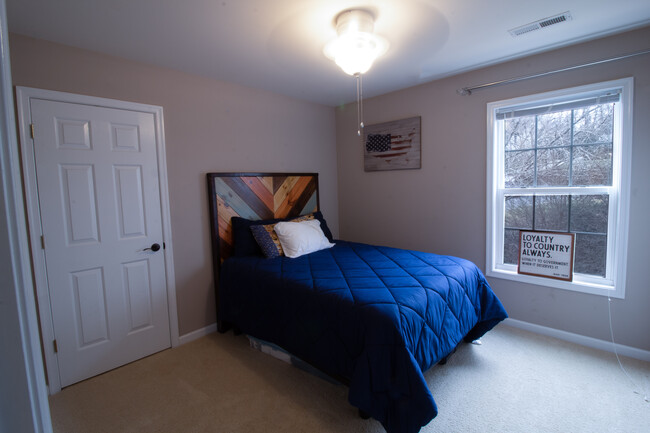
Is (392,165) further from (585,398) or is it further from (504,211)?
(585,398)

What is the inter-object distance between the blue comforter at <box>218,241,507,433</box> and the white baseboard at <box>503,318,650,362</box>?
64 centimetres

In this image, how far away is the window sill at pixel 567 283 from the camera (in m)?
2.49

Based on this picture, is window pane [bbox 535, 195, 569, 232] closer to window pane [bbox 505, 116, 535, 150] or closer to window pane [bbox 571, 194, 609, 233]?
window pane [bbox 571, 194, 609, 233]

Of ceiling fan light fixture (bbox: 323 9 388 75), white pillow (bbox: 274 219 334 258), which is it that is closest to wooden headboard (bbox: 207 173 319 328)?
white pillow (bbox: 274 219 334 258)

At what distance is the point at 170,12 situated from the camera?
1876mm

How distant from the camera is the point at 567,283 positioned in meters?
2.66

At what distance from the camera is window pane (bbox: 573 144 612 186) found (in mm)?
2500

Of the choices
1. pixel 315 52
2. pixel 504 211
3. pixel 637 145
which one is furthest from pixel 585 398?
pixel 315 52

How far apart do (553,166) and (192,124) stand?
320cm

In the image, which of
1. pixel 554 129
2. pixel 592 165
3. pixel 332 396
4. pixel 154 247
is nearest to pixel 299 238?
pixel 154 247

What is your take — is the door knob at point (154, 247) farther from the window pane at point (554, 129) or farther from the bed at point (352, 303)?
the window pane at point (554, 129)

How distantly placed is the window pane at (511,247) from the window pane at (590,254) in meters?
0.44

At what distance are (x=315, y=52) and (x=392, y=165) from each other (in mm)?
1627

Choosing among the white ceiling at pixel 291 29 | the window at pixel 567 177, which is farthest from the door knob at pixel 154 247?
the window at pixel 567 177
